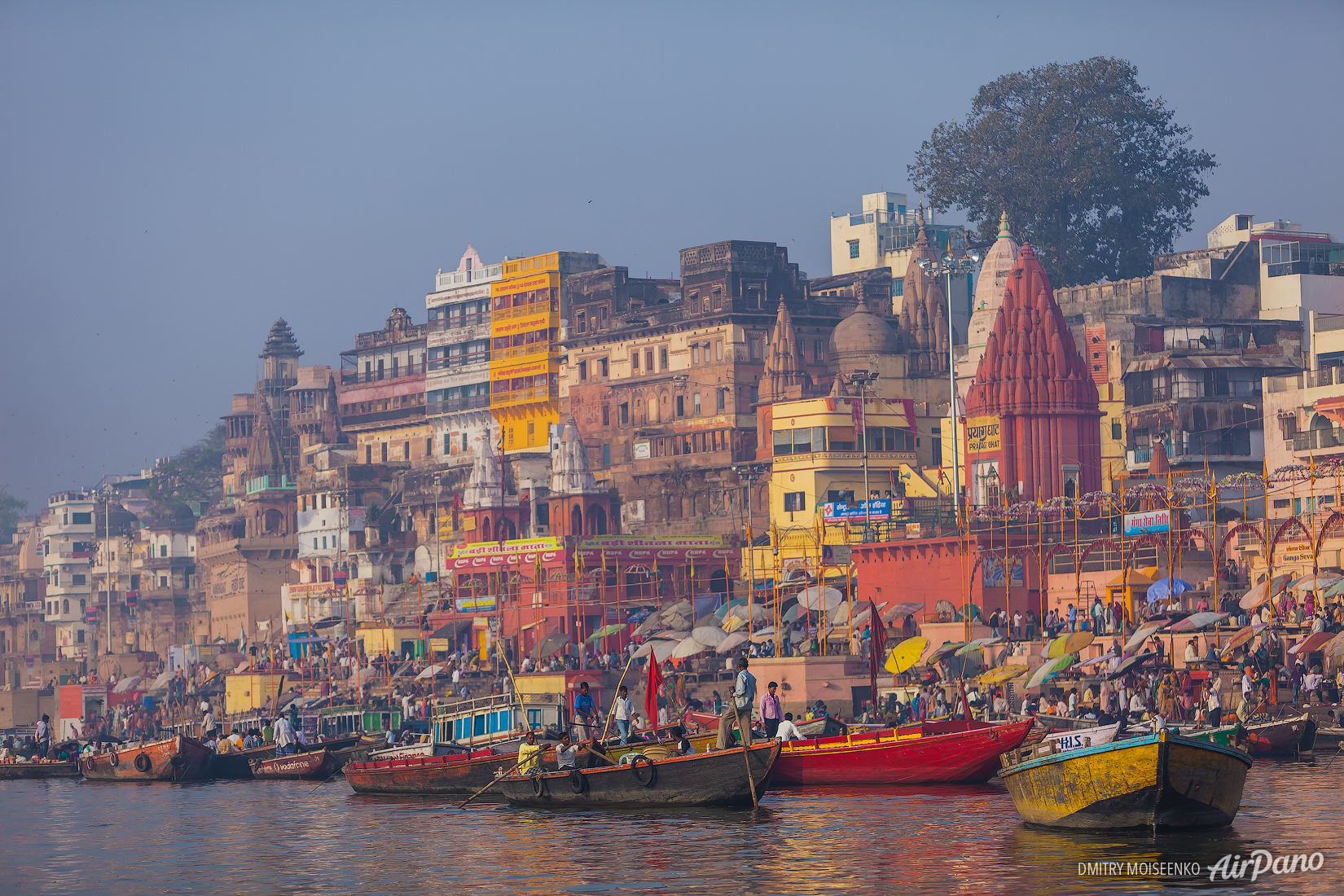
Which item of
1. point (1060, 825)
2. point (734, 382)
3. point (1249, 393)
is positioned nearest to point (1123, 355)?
point (1249, 393)

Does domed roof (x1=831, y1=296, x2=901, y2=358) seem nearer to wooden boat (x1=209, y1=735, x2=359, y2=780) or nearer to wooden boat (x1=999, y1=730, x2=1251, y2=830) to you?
wooden boat (x1=209, y1=735, x2=359, y2=780)

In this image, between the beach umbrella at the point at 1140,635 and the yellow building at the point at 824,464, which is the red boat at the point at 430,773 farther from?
the yellow building at the point at 824,464

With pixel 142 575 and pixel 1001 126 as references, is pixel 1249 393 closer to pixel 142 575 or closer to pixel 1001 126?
pixel 1001 126

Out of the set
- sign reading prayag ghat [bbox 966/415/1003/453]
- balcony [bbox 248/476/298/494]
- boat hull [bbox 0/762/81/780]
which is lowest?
boat hull [bbox 0/762/81/780]

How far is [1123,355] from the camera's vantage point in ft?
235

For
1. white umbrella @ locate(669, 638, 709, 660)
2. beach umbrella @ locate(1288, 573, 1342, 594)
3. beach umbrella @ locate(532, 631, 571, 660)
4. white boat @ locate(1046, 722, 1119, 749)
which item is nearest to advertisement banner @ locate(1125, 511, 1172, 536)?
beach umbrella @ locate(1288, 573, 1342, 594)

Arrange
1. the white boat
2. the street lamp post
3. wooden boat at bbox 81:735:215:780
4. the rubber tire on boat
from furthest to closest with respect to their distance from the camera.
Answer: the street lamp post, wooden boat at bbox 81:735:215:780, the rubber tire on boat, the white boat

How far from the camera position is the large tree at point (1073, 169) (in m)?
88.1

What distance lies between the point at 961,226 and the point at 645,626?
139ft

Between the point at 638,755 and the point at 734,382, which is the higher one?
the point at 734,382

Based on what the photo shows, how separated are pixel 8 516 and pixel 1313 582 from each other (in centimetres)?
14220

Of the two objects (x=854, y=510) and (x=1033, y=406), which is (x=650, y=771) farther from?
(x=854, y=510)

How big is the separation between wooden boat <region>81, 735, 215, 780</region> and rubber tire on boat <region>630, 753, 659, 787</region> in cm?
1997

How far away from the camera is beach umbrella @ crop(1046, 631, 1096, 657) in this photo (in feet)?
142
